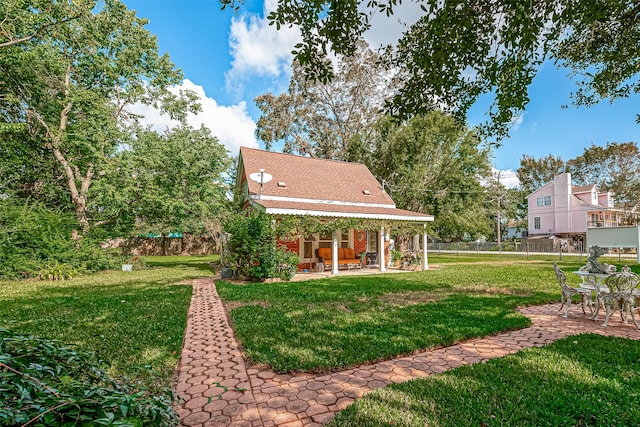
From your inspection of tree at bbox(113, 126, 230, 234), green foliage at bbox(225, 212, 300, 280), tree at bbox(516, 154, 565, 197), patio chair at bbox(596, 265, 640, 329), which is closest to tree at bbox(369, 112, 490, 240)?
tree at bbox(113, 126, 230, 234)

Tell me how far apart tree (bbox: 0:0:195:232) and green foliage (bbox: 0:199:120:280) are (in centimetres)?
158

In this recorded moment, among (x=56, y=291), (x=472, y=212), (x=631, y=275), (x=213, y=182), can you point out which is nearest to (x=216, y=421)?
(x=631, y=275)

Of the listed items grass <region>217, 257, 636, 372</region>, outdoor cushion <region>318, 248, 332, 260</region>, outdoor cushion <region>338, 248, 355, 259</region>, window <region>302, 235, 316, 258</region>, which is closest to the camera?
grass <region>217, 257, 636, 372</region>

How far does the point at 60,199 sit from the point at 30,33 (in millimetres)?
8167

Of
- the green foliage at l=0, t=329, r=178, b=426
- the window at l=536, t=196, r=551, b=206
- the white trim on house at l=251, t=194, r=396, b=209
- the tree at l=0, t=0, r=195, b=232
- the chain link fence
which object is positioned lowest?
the chain link fence

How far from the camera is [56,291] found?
996cm

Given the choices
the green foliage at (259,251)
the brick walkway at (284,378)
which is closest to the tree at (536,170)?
the green foliage at (259,251)

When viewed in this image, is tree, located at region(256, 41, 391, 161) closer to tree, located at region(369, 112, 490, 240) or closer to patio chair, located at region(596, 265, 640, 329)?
tree, located at region(369, 112, 490, 240)

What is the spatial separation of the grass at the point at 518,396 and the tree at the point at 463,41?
11.4 ft

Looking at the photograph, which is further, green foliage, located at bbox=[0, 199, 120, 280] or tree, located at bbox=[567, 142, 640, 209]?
tree, located at bbox=[567, 142, 640, 209]

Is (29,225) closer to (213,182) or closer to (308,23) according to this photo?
(213,182)

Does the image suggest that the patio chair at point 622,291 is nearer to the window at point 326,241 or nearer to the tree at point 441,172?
the window at point 326,241

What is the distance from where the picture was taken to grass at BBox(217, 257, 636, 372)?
452 cm

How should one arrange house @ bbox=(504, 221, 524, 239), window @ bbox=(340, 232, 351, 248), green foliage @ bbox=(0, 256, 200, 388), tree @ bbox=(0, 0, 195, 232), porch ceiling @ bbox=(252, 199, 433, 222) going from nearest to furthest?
green foliage @ bbox=(0, 256, 200, 388)
porch ceiling @ bbox=(252, 199, 433, 222)
tree @ bbox=(0, 0, 195, 232)
window @ bbox=(340, 232, 351, 248)
house @ bbox=(504, 221, 524, 239)
